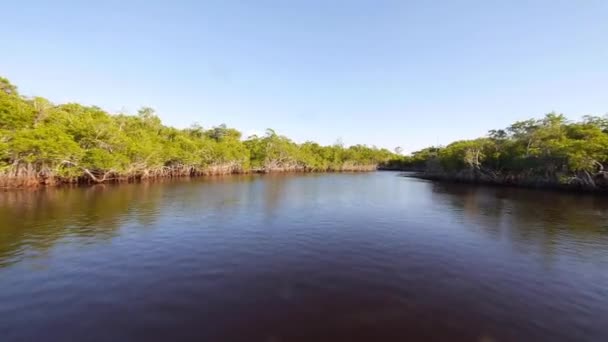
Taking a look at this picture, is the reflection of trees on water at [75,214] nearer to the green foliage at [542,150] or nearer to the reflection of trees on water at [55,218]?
the reflection of trees on water at [55,218]

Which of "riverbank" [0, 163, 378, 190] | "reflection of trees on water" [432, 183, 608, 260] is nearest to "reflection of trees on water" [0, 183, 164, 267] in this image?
"riverbank" [0, 163, 378, 190]

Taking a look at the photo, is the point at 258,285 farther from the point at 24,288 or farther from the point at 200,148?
the point at 200,148

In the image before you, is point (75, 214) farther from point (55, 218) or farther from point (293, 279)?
point (293, 279)

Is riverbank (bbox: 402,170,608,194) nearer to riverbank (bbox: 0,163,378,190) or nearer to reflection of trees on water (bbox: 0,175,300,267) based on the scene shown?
reflection of trees on water (bbox: 0,175,300,267)

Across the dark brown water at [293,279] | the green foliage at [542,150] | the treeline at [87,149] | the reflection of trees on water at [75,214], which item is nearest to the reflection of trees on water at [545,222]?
the dark brown water at [293,279]

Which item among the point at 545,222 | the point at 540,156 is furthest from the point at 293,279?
the point at 540,156
